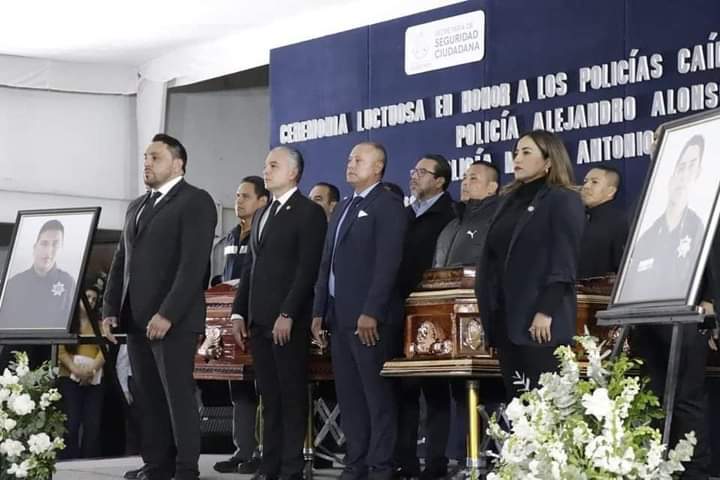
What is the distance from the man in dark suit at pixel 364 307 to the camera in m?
5.93

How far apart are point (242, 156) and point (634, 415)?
9872mm

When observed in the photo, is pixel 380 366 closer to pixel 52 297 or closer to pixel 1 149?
pixel 52 297

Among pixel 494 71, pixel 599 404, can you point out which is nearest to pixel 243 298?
pixel 494 71

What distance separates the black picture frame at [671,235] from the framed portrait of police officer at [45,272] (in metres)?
2.82

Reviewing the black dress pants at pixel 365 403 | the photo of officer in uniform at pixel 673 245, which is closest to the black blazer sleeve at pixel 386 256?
the black dress pants at pixel 365 403

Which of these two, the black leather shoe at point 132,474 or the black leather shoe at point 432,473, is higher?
the black leather shoe at point 432,473

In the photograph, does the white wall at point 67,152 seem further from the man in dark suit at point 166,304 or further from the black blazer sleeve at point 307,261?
the black blazer sleeve at point 307,261

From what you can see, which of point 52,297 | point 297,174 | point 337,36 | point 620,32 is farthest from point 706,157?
point 337,36

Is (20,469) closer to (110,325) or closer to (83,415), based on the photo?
(110,325)

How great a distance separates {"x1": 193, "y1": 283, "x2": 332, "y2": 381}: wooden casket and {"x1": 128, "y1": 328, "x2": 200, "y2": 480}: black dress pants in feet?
3.01

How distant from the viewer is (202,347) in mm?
7402

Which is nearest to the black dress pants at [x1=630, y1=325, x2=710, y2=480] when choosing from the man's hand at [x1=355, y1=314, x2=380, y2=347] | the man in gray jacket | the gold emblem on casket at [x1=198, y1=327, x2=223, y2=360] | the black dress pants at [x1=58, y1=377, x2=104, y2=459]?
the man's hand at [x1=355, y1=314, x2=380, y2=347]

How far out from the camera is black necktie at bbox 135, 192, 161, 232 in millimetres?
6238

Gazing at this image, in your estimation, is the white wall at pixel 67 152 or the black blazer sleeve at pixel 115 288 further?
the white wall at pixel 67 152
